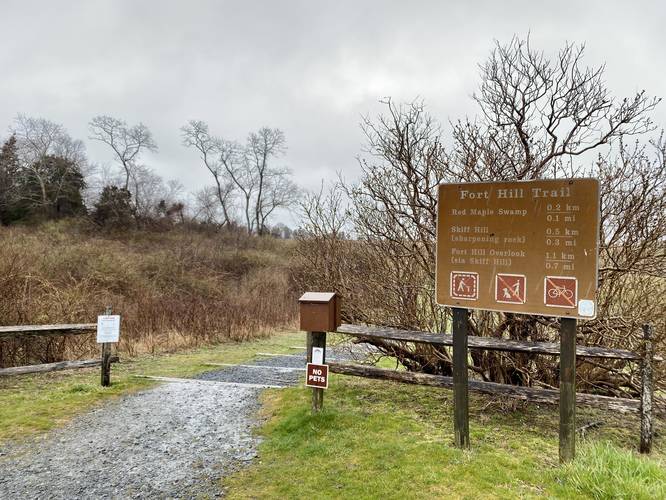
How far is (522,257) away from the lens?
3678 millimetres

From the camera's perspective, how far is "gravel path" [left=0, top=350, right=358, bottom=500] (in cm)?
360

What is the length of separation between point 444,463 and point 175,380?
4.92m

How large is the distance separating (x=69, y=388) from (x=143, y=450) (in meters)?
2.82

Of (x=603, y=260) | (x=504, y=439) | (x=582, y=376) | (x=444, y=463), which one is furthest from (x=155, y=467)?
(x=603, y=260)

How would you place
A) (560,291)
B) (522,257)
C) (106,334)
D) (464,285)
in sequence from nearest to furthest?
1. (560,291)
2. (522,257)
3. (464,285)
4. (106,334)

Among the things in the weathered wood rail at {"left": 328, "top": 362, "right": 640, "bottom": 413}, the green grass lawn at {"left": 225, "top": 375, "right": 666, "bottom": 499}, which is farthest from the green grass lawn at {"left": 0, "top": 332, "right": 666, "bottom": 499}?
the weathered wood rail at {"left": 328, "top": 362, "right": 640, "bottom": 413}

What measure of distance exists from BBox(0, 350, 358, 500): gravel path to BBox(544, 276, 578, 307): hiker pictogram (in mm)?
2988

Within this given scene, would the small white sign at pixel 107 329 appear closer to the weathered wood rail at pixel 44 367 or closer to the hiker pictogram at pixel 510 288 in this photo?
the weathered wood rail at pixel 44 367

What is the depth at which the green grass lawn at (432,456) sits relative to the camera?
3.25m

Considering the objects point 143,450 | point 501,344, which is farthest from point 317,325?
point 143,450

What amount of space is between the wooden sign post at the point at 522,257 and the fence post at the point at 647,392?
0.94 metres

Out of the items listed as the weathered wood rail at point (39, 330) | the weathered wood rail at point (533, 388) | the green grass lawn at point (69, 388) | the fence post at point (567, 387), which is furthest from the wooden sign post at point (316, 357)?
the weathered wood rail at point (39, 330)

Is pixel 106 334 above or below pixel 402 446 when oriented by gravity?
above

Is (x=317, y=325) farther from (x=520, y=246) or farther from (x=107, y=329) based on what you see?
(x=107, y=329)
